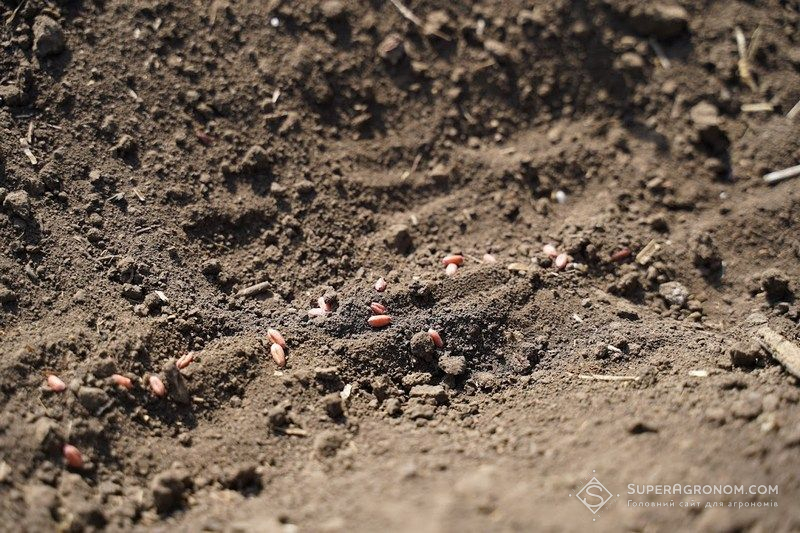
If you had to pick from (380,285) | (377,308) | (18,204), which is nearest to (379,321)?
(377,308)

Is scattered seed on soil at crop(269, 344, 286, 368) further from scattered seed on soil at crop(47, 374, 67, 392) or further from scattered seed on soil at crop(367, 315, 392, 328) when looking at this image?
scattered seed on soil at crop(47, 374, 67, 392)

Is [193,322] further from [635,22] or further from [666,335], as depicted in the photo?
[635,22]

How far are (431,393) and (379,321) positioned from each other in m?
0.53

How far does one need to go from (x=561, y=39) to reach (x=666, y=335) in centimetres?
257

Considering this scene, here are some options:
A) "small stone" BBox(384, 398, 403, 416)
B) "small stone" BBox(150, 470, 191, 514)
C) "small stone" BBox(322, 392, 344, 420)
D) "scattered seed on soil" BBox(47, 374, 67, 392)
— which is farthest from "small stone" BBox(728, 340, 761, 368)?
"scattered seed on soil" BBox(47, 374, 67, 392)

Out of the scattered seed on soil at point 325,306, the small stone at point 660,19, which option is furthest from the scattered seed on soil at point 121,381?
the small stone at point 660,19

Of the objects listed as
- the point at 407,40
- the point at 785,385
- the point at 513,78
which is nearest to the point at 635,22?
the point at 513,78

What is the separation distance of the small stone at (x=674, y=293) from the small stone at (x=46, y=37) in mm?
4156

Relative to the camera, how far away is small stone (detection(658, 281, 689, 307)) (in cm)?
484

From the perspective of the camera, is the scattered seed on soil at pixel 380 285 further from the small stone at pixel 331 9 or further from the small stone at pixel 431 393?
the small stone at pixel 331 9

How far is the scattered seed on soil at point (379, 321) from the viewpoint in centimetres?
444

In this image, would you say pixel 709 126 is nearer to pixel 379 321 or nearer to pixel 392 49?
pixel 392 49

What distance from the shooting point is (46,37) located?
483 centimetres

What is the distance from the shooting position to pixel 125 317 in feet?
14.0
